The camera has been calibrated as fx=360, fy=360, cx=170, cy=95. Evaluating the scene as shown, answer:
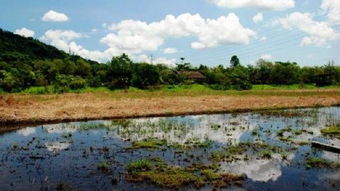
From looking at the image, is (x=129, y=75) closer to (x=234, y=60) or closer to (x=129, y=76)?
(x=129, y=76)

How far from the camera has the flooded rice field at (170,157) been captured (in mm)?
14570

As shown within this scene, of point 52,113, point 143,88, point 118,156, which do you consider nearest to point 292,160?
point 118,156

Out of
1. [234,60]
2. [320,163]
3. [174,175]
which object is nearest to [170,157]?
[174,175]

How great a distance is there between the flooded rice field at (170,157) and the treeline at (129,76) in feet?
128

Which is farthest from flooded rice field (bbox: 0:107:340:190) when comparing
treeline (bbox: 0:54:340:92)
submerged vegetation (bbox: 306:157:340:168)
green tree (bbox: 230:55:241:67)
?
green tree (bbox: 230:55:241:67)

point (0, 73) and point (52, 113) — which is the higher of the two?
point (0, 73)

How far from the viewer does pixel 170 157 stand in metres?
18.6

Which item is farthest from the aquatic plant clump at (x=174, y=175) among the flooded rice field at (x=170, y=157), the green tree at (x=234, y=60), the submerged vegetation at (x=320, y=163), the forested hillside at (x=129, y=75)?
the green tree at (x=234, y=60)

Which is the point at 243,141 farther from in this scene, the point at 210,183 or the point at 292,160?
the point at 210,183

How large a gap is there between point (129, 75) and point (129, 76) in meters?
0.20

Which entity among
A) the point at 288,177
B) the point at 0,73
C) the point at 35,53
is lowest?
the point at 288,177

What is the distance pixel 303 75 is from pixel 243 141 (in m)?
82.1

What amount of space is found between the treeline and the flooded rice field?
38927 millimetres

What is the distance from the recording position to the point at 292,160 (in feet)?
59.3
